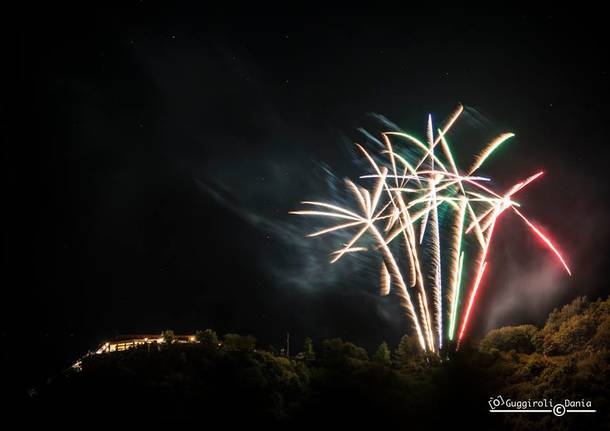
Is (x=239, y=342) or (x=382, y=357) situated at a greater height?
(x=239, y=342)

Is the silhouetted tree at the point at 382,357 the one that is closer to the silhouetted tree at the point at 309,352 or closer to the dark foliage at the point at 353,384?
the dark foliage at the point at 353,384

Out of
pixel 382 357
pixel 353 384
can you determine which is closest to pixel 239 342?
pixel 382 357

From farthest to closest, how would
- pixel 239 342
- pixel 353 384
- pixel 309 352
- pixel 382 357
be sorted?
pixel 239 342, pixel 309 352, pixel 382 357, pixel 353 384

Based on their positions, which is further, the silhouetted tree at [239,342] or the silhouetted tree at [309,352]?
the silhouetted tree at [239,342]

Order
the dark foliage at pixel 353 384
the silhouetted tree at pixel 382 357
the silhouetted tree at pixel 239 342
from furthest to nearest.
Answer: the silhouetted tree at pixel 239 342 → the silhouetted tree at pixel 382 357 → the dark foliage at pixel 353 384

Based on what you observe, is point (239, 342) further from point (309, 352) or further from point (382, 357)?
point (382, 357)

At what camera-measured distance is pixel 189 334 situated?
40156 millimetres

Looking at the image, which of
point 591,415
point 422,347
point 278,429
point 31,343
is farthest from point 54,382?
point 31,343

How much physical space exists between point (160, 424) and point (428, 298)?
11.6 meters

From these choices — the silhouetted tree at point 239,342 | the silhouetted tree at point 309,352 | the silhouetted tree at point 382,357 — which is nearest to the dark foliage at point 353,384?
the silhouetted tree at point 382,357

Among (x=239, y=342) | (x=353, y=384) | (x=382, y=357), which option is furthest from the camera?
(x=239, y=342)

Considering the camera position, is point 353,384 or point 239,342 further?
point 239,342

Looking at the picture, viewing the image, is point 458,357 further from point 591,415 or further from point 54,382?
point 54,382

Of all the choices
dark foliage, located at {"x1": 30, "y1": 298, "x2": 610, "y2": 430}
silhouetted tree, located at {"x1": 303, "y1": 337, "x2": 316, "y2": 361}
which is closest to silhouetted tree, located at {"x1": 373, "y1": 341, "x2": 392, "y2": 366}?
dark foliage, located at {"x1": 30, "y1": 298, "x2": 610, "y2": 430}
